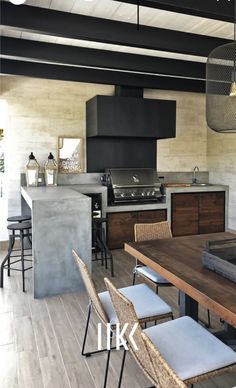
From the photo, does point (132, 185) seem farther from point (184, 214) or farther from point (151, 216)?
point (184, 214)

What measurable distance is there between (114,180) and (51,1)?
2875 mm

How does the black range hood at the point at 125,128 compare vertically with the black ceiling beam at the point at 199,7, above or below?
below

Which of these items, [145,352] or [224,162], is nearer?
[145,352]

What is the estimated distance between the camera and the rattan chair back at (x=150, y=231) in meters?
2.95

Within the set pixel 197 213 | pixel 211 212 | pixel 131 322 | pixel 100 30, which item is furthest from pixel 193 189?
pixel 131 322

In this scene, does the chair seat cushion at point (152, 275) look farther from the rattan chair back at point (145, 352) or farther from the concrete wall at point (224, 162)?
the concrete wall at point (224, 162)

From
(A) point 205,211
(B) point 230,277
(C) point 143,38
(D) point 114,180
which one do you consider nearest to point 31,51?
(C) point 143,38

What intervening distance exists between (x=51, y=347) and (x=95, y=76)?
148 inches

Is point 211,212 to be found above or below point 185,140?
below

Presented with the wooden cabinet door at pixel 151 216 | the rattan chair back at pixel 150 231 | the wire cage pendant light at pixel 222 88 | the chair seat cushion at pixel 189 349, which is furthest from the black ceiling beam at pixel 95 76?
the chair seat cushion at pixel 189 349

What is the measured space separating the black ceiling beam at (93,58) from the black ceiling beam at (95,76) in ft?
2.78

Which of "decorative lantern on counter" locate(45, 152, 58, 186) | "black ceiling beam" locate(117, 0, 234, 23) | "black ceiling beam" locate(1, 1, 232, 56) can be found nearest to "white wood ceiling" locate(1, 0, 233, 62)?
"black ceiling beam" locate(1, 1, 232, 56)

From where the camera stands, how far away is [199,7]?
7.91 feet

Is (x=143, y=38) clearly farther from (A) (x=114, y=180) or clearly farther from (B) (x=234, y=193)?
(B) (x=234, y=193)
